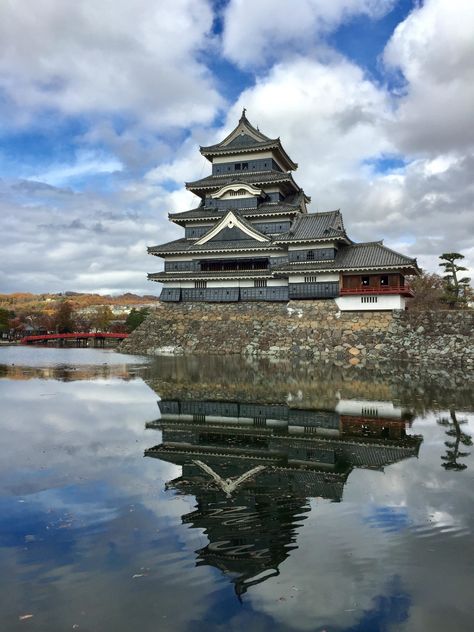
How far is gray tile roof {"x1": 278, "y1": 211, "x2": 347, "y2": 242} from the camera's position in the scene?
40.3 m

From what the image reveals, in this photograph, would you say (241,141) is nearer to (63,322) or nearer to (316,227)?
(316,227)

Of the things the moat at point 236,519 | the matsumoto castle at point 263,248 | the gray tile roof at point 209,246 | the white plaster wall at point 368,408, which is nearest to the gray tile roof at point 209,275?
the matsumoto castle at point 263,248

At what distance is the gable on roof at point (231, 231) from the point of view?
44.4 meters

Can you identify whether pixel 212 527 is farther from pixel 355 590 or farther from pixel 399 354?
pixel 399 354

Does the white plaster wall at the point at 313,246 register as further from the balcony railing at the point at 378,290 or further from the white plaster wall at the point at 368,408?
the white plaster wall at the point at 368,408

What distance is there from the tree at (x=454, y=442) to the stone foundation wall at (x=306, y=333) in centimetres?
1998

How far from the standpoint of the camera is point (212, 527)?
22.0 feet

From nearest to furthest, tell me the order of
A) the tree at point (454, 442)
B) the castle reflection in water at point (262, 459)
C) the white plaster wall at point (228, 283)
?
the castle reflection in water at point (262, 459), the tree at point (454, 442), the white plaster wall at point (228, 283)

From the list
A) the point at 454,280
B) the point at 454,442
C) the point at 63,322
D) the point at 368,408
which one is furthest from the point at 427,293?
the point at 63,322

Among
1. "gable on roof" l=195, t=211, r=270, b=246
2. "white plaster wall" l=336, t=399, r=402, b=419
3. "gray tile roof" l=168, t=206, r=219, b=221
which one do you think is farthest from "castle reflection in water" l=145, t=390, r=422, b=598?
"gray tile roof" l=168, t=206, r=219, b=221

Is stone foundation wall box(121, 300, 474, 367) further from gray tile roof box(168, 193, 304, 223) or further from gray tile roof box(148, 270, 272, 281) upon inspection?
gray tile roof box(168, 193, 304, 223)

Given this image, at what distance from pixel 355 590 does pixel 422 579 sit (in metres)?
0.84

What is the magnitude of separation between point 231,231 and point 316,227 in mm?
8141

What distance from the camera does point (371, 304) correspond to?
3956 cm
